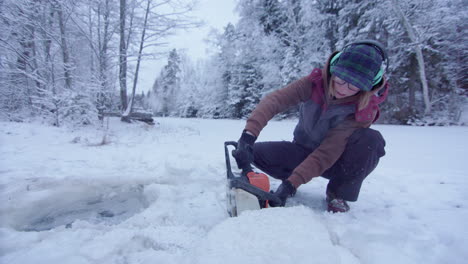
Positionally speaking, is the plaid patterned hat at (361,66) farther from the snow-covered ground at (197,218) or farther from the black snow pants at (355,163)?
the snow-covered ground at (197,218)

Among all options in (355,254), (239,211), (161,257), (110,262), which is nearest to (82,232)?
(110,262)

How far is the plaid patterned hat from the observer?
1.22 meters

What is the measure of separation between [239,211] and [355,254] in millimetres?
561

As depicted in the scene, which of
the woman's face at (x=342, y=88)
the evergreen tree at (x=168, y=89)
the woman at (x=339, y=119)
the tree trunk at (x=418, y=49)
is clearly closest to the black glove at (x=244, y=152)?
the woman at (x=339, y=119)

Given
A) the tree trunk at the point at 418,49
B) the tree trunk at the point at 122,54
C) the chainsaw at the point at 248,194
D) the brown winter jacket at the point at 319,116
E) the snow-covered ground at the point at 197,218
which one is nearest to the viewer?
the snow-covered ground at the point at 197,218

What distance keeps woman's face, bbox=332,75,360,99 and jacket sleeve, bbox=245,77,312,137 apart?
191 millimetres

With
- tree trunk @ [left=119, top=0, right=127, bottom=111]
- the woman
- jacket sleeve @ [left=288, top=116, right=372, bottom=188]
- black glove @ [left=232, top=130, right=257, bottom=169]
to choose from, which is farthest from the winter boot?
tree trunk @ [left=119, top=0, right=127, bottom=111]

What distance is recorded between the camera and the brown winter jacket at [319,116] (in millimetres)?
1381

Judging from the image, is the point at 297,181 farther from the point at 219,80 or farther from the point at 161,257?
the point at 219,80

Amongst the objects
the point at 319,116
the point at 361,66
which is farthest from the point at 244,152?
the point at 361,66

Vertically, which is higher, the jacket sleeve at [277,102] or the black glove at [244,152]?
the jacket sleeve at [277,102]

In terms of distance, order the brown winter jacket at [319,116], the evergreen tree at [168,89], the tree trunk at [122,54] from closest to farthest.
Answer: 1. the brown winter jacket at [319,116]
2. the tree trunk at [122,54]
3. the evergreen tree at [168,89]

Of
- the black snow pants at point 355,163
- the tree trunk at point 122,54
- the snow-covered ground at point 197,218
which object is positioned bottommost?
the snow-covered ground at point 197,218

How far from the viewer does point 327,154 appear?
1398 millimetres
